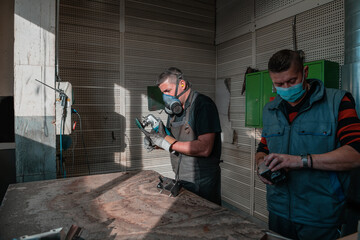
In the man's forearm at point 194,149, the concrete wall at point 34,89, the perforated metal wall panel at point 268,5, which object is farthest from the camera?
the perforated metal wall panel at point 268,5

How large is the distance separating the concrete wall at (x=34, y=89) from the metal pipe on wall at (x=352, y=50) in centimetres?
307

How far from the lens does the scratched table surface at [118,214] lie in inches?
46.9

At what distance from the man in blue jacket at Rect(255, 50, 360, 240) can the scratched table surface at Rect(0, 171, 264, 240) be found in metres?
0.49

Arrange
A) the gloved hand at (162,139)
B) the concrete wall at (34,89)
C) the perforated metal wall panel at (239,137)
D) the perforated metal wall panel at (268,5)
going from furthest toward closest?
the perforated metal wall panel at (239,137) → the perforated metal wall panel at (268,5) → the concrete wall at (34,89) → the gloved hand at (162,139)

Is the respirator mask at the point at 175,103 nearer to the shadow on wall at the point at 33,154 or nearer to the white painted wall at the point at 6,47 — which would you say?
the shadow on wall at the point at 33,154

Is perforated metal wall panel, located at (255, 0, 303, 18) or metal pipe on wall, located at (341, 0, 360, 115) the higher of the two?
perforated metal wall panel, located at (255, 0, 303, 18)

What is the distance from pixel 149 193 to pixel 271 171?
0.89 m

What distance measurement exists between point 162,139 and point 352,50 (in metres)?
2.12

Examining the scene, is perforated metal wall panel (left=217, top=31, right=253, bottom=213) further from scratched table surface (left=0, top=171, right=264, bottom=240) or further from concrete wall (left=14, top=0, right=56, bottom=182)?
concrete wall (left=14, top=0, right=56, bottom=182)

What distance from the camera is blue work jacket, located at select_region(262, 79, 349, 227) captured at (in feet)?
4.89

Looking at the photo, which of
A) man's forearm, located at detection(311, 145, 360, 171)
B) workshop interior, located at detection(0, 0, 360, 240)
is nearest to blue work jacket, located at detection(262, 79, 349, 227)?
man's forearm, located at detection(311, 145, 360, 171)

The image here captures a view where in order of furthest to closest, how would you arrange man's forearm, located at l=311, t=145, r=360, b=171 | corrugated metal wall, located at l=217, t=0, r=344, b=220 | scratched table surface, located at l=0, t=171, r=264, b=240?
1. corrugated metal wall, located at l=217, t=0, r=344, b=220
2. man's forearm, located at l=311, t=145, r=360, b=171
3. scratched table surface, located at l=0, t=171, r=264, b=240

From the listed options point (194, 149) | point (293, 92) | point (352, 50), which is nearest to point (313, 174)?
point (293, 92)

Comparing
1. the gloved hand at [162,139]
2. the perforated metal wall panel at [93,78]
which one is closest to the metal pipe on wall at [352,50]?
the gloved hand at [162,139]
